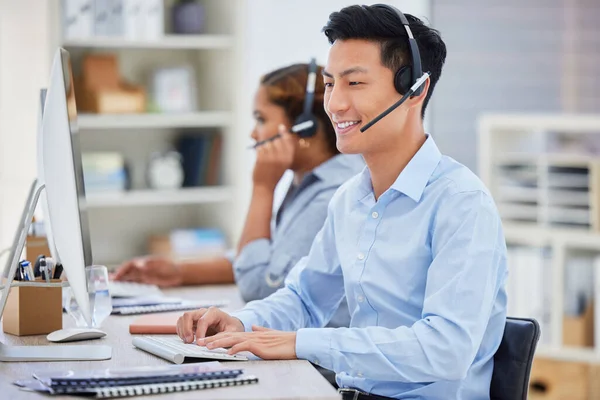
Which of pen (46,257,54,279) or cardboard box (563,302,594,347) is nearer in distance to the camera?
pen (46,257,54,279)

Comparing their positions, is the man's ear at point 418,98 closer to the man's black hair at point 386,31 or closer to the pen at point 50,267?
the man's black hair at point 386,31

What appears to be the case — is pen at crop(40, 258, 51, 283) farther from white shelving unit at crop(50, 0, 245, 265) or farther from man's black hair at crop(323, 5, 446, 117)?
white shelving unit at crop(50, 0, 245, 265)

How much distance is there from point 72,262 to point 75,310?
0.42m

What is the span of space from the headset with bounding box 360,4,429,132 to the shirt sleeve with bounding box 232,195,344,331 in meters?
0.30

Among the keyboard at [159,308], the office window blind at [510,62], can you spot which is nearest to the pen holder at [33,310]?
the keyboard at [159,308]

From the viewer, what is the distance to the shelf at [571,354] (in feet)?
11.8

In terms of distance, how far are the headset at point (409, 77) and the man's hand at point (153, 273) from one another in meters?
1.01

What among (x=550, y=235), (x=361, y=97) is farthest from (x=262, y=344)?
(x=550, y=235)

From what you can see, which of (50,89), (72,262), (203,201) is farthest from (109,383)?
(203,201)

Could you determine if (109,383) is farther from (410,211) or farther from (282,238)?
(282,238)

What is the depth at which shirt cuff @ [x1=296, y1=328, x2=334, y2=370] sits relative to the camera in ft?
5.00

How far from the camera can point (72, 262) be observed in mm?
1528

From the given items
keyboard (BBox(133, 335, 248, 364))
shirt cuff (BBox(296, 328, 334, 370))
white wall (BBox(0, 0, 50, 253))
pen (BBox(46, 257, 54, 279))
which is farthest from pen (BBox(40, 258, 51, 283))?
white wall (BBox(0, 0, 50, 253))

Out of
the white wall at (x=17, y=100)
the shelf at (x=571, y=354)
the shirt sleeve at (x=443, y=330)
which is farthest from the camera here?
the white wall at (x=17, y=100)
